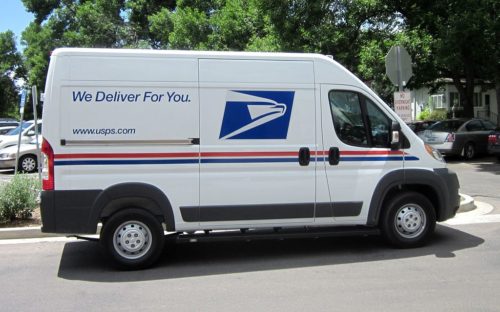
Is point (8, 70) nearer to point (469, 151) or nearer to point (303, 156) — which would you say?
point (469, 151)

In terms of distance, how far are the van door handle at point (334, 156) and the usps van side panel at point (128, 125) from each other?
160 centimetres

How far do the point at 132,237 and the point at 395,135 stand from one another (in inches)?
132

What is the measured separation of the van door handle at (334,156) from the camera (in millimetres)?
6739

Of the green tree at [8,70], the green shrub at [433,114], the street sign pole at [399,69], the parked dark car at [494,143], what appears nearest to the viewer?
the street sign pole at [399,69]

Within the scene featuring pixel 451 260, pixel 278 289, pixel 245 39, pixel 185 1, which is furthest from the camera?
pixel 185 1

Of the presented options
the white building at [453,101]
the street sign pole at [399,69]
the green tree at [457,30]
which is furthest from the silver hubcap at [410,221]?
the white building at [453,101]

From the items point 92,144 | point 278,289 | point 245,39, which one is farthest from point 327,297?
point 245,39

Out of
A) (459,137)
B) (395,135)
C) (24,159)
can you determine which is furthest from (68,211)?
(459,137)

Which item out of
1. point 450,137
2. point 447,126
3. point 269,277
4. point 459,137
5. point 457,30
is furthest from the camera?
point 447,126

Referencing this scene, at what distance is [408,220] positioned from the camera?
7102 mm

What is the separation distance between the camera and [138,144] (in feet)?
20.7

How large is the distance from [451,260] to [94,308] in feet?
13.3

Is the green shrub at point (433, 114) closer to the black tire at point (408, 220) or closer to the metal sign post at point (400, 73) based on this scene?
the metal sign post at point (400, 73)

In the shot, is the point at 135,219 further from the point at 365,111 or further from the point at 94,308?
the point at 365,111
